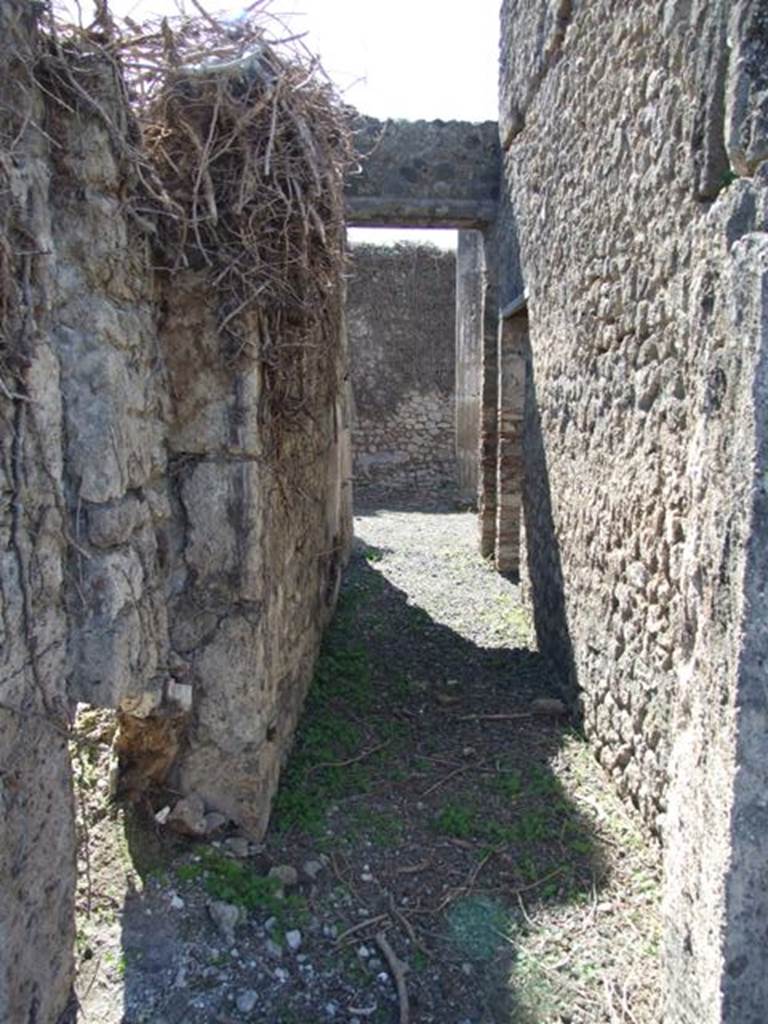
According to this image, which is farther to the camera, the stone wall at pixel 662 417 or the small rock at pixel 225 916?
the small rock at pixel 225 916

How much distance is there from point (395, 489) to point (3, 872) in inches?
465

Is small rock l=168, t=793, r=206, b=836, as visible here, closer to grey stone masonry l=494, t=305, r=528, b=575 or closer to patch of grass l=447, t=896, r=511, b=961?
patch of grass l=447, t=896, r=511, b=961

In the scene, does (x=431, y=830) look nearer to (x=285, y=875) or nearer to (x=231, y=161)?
(x=285, y=875)

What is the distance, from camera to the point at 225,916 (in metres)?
2.50

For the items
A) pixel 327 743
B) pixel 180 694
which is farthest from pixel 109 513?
pixel 327 743

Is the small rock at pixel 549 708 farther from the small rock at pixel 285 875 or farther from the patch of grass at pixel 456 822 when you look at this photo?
the small rock at pixel 285 875

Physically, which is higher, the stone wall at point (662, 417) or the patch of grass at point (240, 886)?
the stone wall at point (662, 417)

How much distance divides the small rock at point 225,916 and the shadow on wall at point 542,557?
218 cm

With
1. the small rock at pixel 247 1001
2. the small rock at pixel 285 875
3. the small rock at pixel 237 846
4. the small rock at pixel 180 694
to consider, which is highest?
the small rock at pixel 180 694

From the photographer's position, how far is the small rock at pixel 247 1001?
7.40 feet

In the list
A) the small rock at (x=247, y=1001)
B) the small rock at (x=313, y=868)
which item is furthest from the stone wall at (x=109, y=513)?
the small rock at (x=247, y=1001)

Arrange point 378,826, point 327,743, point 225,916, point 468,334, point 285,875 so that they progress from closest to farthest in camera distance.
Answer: point 225,916, point 285,875, point 378,826, point 327,743, point 468,334

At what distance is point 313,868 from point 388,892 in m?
0.28

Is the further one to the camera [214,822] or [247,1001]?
[214,822]
